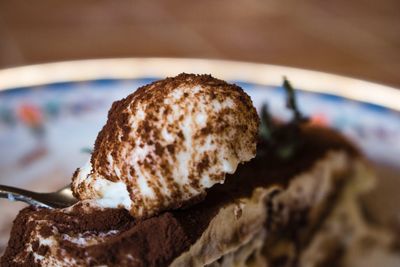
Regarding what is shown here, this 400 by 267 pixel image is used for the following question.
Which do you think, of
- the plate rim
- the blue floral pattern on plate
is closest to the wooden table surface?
the plate rim

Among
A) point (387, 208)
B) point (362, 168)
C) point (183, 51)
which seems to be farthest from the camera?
point (183, 51)

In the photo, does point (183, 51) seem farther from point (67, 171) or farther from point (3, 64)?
point (67, 171)

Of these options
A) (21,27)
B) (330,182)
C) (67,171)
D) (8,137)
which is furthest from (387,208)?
(21,27)

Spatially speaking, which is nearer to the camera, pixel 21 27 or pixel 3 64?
pixel 3 64

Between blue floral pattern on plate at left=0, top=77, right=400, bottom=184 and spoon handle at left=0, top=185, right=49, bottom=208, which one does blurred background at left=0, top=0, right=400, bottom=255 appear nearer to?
blue floral pattern on plate at left=0, top=77, right=400, bottom=184

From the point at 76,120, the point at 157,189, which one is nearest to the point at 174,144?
the point at 157,189

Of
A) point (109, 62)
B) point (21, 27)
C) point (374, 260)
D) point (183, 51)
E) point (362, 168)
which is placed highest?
point (21, 27)

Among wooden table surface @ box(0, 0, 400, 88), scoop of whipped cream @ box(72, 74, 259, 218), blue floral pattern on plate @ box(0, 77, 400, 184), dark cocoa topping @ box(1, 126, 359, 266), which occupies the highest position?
wooden table surface @ box(0, 0, 400, 88)
